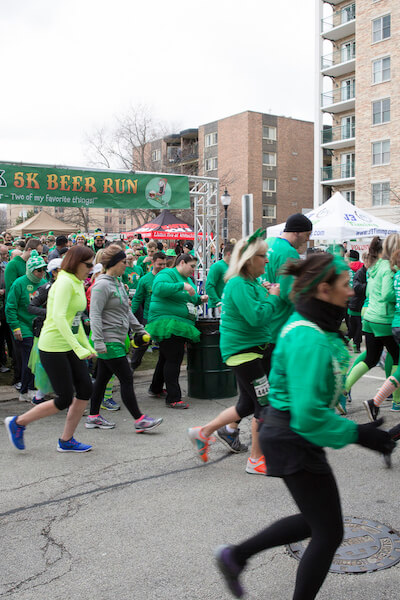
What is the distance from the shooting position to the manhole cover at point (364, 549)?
3.11m

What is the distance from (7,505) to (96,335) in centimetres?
191

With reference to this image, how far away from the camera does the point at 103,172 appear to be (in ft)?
34.7

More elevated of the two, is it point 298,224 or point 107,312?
point 298,224

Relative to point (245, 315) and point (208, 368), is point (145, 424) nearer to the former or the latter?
point (208, 368)

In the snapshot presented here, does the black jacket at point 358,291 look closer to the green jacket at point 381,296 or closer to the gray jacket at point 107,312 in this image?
the green jacket at point 381,296

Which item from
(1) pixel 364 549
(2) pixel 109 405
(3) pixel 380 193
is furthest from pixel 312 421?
(3) pixel 380 193

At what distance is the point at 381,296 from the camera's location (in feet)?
19.9

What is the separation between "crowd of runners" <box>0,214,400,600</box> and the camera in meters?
2.34

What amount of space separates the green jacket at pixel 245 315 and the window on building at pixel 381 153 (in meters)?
34.8

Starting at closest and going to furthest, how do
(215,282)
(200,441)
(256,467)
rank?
(256,467)
(200,441)
(215,282)

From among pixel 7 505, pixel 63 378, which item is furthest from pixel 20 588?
pixel 63 378

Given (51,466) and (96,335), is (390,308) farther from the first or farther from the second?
(51,466)

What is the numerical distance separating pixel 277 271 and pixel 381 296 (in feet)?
7.01

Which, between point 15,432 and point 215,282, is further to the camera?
point 215,282
